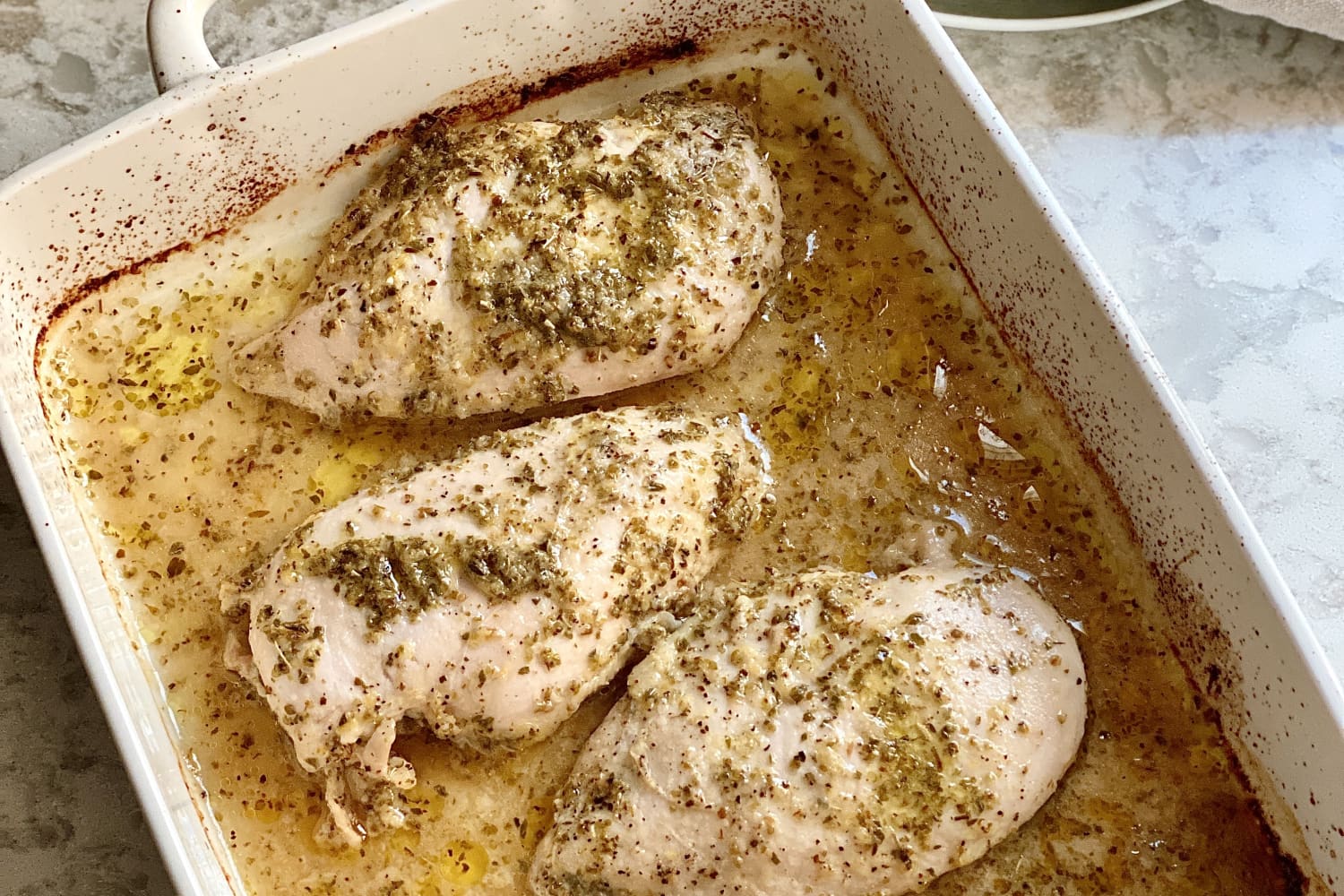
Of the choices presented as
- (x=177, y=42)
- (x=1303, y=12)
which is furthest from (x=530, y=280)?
(x=1303, y=12)

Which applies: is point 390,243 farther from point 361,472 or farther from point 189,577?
point 189,577

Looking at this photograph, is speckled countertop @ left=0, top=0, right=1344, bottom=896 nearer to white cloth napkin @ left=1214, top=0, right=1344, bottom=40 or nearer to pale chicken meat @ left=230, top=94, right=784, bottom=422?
white cloth napkin @ left=1214, top=0, right=1344, bottom=40

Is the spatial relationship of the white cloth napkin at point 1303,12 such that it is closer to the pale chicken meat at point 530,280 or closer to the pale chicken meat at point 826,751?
the pale chicken meat at point 530,280

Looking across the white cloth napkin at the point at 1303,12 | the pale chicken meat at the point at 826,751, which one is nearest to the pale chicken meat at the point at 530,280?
the pale chicken meat at the point at 826,751

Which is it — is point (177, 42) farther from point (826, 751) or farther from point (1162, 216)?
point (1162, 216)

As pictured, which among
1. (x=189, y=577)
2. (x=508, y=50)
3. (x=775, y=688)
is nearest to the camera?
(x=775, y=688)

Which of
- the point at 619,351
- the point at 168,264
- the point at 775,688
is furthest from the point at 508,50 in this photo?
the point at 775,688
